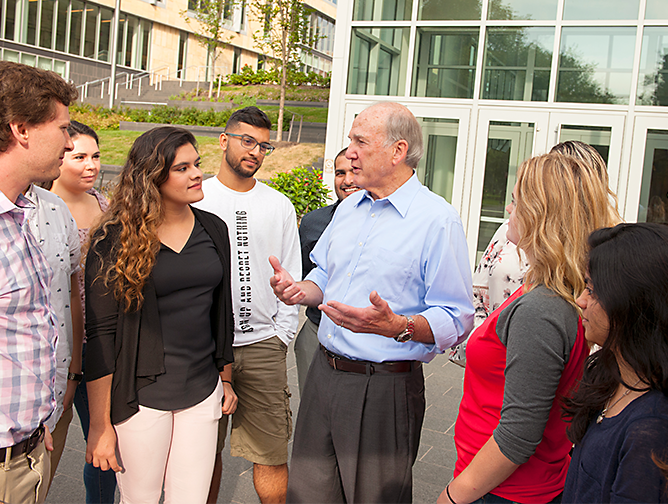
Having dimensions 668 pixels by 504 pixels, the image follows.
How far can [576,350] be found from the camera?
5.96 feet

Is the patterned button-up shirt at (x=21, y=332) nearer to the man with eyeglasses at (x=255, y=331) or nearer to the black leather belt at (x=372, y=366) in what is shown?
the black leather belt at (x=372, y=366)

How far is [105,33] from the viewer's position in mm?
32844

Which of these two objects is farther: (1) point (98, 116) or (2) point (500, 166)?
(1) point (98, 116)

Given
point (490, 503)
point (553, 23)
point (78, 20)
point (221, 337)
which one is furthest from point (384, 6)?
point (78, 20)

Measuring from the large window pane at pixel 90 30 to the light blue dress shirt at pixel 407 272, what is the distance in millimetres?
34477

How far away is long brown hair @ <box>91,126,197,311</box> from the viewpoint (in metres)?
2.43

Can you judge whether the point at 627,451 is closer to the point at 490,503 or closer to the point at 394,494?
the point at 490,503

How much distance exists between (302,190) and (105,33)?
30.0 metres

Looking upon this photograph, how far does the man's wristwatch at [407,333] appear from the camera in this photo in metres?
2.29

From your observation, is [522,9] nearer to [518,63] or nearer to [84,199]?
[518,63]

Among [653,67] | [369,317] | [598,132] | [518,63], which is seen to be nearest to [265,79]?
[518,63]

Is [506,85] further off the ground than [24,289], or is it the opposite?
[506,85]

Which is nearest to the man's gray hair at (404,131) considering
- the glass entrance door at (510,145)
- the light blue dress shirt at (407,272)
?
the light blue dress shirt at (407,272)

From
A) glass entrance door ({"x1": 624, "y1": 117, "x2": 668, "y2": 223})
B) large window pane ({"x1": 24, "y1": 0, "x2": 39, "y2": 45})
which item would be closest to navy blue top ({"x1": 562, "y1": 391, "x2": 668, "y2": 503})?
glass entrance door ({"x1": 624, "y1": 117, "x2": 668, "y2": 223})
